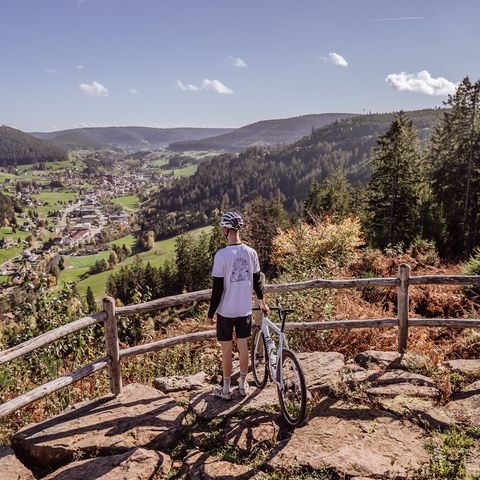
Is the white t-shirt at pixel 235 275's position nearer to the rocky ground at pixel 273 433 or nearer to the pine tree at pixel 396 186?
the rocky ground at pixel 273 433

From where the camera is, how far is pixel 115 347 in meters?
6.38

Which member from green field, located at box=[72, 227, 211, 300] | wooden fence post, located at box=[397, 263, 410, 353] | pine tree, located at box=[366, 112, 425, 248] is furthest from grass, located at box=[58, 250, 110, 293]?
wooden fence post, located at box=[397, 263, 410, 353]

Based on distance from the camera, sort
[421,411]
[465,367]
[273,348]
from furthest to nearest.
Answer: [465,367], [273,348], [421,411]

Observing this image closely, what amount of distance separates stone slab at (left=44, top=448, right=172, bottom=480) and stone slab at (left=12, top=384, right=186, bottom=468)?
0.22 meters

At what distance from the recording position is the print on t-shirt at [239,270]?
559cm

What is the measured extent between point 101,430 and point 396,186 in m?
32.9

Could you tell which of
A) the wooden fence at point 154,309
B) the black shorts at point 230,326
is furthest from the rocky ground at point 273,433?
the black shorts at point 230,326

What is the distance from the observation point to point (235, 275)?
221 inches

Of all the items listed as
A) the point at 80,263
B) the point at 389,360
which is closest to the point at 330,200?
the point at 389,360

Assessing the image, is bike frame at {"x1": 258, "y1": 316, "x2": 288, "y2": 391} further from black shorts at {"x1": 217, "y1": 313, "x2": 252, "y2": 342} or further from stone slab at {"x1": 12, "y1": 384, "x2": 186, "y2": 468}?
stone slab at {"x1": 12, "y1": 384, "x2": 186, "y2": 468}

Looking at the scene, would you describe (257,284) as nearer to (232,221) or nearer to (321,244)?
(232,221)

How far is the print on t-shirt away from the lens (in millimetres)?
5586

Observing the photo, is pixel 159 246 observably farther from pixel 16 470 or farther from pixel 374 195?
pixel 16 470

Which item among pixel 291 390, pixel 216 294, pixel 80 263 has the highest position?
pixel 216 294
